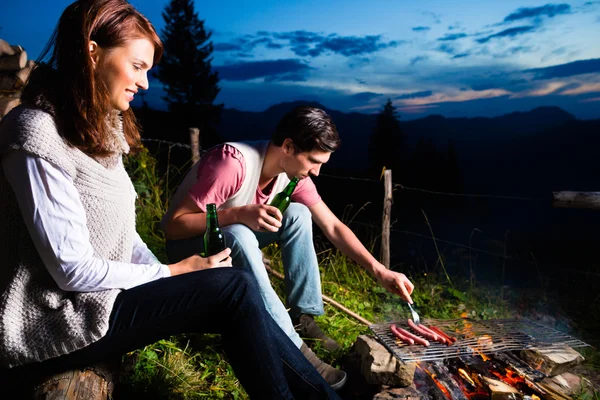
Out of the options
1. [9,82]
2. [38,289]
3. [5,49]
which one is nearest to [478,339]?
[38,289]

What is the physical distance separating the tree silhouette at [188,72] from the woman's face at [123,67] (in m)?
32.0

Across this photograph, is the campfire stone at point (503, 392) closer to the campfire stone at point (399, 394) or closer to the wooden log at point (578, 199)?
the campfire stone at point (399, 394)

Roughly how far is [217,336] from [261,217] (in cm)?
99

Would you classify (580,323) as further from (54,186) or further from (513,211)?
(513,211)

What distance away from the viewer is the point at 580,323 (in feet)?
15.9

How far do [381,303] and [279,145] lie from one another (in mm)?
2119

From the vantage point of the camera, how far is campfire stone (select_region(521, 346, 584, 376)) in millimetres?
2625

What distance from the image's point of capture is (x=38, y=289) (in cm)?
160

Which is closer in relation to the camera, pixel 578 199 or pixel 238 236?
pixel 238 236

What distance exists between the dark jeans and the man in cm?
53

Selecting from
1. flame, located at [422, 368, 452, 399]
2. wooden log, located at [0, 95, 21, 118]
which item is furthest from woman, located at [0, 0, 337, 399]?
wooden log, located at [0, 95, 21, 118]

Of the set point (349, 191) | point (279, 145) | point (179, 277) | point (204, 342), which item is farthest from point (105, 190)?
point (349, 191)

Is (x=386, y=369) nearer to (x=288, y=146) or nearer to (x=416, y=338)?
(x=416, y=338)

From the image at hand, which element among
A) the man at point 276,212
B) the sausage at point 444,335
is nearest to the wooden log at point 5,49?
the man at point 276,212
